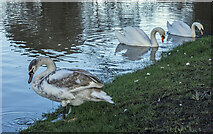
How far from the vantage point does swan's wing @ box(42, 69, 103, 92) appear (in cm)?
696

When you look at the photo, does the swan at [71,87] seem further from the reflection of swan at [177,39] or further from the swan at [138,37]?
the reflection of swan at [177,39]

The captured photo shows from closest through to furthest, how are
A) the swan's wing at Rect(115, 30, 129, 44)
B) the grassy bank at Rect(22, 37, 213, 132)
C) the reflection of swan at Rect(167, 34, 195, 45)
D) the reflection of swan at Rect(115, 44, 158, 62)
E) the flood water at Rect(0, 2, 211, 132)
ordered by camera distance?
the grassy bank at Rect(22, 37, 213, 132), the flood water at Rect(0, 2, 211, 132), the reflection of swan at Rect(115, 44, 158, 62), the swan's wing at Rect(115, 30, 129, 44), the reflection of swan at Rect(167, 34, 195, 45)

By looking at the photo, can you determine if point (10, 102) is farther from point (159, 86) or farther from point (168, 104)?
point (168, 104)

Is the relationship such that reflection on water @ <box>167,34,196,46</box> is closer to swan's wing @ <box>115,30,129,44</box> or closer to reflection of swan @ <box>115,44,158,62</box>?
reflection of swan @ <box>115,44,158,62</box>

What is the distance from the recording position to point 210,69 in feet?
31.4

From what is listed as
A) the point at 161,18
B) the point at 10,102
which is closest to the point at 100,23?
the point at 161,18

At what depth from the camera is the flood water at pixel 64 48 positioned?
10.1 meters

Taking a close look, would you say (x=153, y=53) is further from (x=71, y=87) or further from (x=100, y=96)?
(x=71, y=87)

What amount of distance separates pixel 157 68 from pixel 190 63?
1.16 meters

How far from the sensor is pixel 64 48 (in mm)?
17234

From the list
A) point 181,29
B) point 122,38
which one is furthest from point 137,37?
point 181,29

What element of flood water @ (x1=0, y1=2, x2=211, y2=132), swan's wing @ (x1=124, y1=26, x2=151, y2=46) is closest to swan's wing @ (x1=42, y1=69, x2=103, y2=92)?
flood water @ (x1=0, y1=2, x2=211, y2=132)

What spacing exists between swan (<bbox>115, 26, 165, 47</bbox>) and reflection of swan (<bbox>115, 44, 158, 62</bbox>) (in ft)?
0.95

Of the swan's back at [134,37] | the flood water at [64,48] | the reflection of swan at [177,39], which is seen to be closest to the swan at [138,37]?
the swan's back at [134,37]
